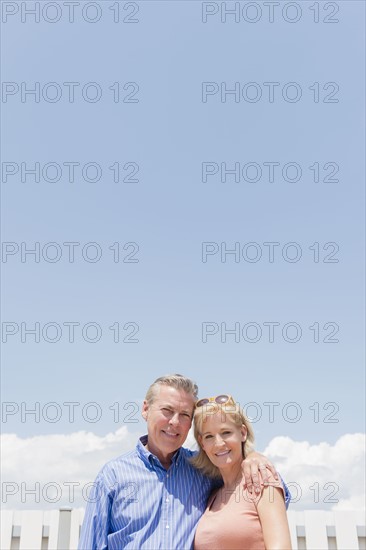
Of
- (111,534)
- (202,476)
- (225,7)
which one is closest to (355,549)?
(202,476)

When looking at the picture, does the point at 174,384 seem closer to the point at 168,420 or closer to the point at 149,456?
the point at 168,420

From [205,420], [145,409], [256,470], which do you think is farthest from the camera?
[145,409]

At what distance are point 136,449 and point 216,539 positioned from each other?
662 mm

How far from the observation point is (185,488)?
2896mm

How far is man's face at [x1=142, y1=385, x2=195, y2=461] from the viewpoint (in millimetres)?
2965

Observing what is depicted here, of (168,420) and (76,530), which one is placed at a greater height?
(168,420)

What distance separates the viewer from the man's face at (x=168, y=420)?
2.96 metres

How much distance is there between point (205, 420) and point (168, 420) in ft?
0.67

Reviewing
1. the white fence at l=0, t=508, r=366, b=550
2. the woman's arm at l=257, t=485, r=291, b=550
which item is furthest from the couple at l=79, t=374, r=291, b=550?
the white fence at l=0, t=508, r=366, b=550

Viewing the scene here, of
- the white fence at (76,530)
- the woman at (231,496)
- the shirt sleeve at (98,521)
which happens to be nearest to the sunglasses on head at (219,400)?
the woman at (231,496)

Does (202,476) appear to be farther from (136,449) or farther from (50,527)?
(50,527)

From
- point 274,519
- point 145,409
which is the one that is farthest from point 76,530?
point 274,519

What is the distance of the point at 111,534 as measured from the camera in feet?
9.26

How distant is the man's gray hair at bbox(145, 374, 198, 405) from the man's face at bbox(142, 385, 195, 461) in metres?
0.02
